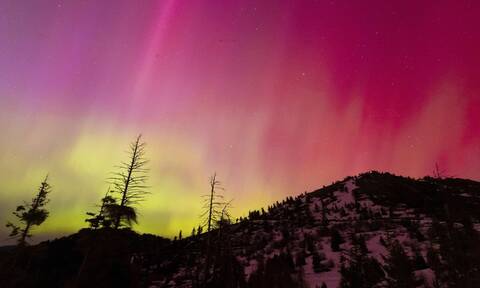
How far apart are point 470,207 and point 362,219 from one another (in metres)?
14.7

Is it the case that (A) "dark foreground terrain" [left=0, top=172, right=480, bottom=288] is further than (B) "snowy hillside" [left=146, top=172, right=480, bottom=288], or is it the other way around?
(B) "snowy hillside" [left=146, top=172, right=480, bottom=288]

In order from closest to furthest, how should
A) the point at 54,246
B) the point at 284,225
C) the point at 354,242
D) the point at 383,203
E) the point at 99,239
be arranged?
the point at 99,239 → the point at 354,242 → the point at 54,246 → the point at 284,225 → the point at 383,203

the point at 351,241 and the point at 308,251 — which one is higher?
the point at 351,241

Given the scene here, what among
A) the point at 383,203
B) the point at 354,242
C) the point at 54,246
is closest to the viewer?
the point at 354,242

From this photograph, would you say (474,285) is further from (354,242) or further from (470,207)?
(470,207)

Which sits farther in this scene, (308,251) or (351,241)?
(351,241)

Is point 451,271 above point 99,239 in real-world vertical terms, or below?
below

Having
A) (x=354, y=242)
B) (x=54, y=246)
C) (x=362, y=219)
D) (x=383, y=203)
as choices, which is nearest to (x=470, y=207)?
(x=383, y=203)

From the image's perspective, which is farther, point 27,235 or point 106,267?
point 27,235

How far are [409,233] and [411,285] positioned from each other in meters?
17.1

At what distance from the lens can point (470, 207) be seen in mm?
43125

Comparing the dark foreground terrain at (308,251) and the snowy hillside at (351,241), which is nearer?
the dark foreground terrain at (308,251)

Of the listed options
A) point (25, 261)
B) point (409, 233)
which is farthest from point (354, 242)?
point (25, 261)

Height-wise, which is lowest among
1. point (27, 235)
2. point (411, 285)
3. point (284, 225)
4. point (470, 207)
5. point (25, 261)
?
point (411, 285)
